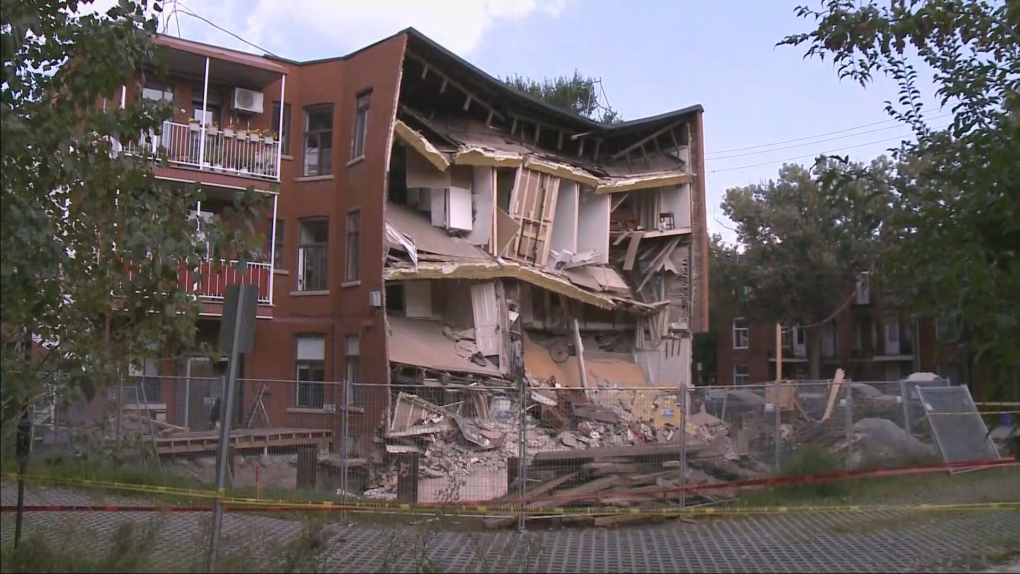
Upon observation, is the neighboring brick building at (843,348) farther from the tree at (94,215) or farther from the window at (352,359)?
the tree at (94,215)

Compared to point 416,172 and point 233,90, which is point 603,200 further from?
point 233,90

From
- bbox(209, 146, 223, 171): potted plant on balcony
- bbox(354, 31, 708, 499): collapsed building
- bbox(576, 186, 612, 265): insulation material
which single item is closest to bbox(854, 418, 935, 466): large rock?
bbox(354, 31, 708, 499): collapsed building

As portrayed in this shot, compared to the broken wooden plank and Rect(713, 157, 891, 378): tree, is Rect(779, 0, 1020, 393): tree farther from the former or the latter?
Rect(713, 157, 891, 378): tree

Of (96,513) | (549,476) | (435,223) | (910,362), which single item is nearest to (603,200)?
(435,223)

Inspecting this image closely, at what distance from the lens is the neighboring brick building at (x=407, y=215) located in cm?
2331

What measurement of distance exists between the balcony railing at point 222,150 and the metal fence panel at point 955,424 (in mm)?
15553

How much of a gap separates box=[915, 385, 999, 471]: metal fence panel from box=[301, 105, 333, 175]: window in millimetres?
15542

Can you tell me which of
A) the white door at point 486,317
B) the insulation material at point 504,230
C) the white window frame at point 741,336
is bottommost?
the white door at point 486,317

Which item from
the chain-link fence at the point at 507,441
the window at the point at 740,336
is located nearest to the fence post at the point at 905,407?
the chain-link fence at the point at 507,441

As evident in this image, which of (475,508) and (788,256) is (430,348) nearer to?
(475,508)

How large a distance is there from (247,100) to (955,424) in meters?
17.7

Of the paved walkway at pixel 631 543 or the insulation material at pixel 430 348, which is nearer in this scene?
the paved walkway at pixel 631 543

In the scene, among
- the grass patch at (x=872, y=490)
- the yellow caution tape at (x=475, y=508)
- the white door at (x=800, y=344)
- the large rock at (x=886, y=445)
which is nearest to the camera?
the yellow caution tape at (x=475, y=508)

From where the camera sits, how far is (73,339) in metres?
8.46
